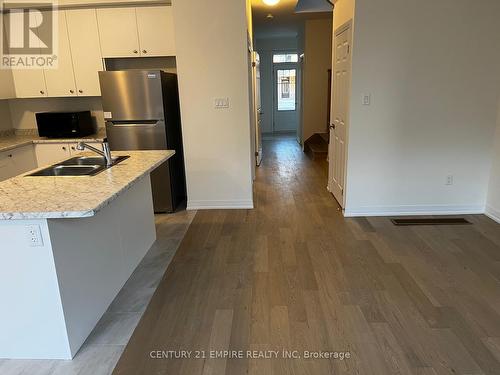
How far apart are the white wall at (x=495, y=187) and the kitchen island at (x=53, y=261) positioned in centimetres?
366

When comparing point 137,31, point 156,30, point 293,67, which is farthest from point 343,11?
point 293,67

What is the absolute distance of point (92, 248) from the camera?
7.39 ft

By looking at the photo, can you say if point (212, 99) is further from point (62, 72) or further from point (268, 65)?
point (268, 65)

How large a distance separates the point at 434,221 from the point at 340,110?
163 centimetres

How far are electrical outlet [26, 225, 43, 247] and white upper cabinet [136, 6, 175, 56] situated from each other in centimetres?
307

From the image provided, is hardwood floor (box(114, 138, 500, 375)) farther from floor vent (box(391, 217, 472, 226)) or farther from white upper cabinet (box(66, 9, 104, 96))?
white upper cabinet (box(66, 9, 104, 96))

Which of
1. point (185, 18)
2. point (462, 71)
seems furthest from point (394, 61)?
point (185, 18)

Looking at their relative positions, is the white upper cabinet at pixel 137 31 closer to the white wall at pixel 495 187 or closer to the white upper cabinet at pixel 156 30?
the white upper cabinet at pixel 156 30

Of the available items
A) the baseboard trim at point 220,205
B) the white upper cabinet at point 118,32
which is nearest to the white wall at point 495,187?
the baseboard trim at point 220,205

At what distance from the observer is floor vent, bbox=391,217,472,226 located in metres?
3.82

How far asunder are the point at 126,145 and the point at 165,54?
119 centimetres

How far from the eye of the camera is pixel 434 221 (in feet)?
12.7

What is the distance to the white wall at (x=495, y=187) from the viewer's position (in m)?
3.82

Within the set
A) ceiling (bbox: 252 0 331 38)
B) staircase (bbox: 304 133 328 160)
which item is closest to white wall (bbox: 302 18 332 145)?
staircase (bbox: 304 133 328 160)
